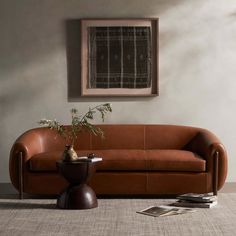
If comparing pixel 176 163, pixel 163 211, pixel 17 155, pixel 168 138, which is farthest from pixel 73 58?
pixel 163 211

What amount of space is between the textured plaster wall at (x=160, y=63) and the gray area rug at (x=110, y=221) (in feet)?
5.30

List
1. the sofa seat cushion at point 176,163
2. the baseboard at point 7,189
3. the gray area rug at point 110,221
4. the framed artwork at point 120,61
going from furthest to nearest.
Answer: the framed artwork at point 120,61 < the baseboard at point 7,189 < the sofa seat cushion at point 176,163 < the gray area rug at point 110,221

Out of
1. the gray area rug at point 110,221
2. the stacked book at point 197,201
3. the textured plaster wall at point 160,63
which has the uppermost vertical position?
the textured plaster wall at point 160,63

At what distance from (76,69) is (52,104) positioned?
0.51m

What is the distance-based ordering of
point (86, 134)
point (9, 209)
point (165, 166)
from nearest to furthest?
point (9, 209), point (165, 166), point (86, 134)

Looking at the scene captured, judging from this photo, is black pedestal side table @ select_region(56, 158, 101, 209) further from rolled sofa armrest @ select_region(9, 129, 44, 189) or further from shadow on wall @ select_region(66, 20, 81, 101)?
shadow on wall @ select_region(66, 20, 81, 101)

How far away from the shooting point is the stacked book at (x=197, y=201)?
543 cm

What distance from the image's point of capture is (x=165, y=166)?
5.99m

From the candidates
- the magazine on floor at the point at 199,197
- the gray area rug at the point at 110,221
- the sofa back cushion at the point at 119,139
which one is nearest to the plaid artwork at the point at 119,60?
the sofa back cushion at the point at 119,139

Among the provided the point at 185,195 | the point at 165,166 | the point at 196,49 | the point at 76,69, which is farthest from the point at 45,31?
the point at 185,195

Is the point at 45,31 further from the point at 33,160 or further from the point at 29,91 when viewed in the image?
the point at 33,160

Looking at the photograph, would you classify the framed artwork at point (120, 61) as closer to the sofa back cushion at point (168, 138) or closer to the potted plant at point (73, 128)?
the potted plant at point (73, 128)

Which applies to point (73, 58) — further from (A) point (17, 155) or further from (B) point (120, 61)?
(A) point (17, 155)

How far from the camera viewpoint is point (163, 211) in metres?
5.16
